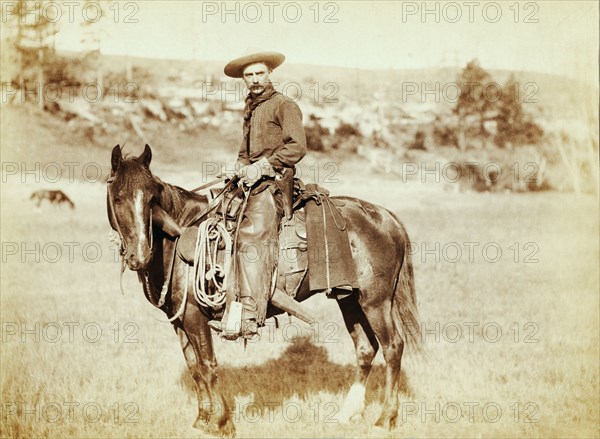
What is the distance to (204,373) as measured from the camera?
20.6 feet

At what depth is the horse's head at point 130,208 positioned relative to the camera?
213 inches

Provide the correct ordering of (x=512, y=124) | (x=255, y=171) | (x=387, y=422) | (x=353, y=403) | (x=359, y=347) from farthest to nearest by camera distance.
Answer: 1. (x=512, y=124)
2. (x=359, y=347)
3. (x=353, y=403)
4. (x=387, y=422)
5. (x=255, y=171)

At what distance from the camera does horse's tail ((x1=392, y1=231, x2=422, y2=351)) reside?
7.00m

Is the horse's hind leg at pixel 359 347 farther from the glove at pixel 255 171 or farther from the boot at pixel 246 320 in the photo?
the glove at pixel 255 171

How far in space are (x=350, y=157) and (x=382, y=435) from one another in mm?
33722

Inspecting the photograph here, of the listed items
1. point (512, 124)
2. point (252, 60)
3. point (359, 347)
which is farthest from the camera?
point (512, 124)

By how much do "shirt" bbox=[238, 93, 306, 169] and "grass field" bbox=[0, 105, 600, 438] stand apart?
310 cm

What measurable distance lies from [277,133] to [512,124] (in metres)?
40.8

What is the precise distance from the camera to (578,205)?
2358 cm

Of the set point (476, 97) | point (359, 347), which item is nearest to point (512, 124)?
point (476, 97)

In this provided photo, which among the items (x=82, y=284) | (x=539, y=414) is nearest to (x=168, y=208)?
(x=539, y=414)

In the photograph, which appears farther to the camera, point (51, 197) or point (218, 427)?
point (51, 197)

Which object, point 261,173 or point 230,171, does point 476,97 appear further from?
point 261,173

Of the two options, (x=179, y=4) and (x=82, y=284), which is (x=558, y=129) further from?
(x=82, y=284)
